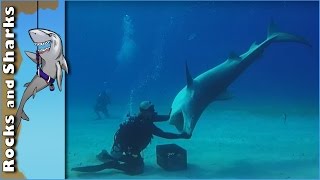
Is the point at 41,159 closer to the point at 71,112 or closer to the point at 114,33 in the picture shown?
the point at 71,112

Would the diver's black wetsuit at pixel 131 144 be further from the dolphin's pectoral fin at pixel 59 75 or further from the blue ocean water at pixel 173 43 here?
the dolphin's pectoral fin at pixel 59 75

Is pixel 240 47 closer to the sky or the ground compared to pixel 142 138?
closer to the sky

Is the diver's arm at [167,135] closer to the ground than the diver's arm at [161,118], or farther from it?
closer to the ground

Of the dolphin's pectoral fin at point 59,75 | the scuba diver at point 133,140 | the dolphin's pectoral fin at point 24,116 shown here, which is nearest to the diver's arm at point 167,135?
the scuba diver at point 133,140

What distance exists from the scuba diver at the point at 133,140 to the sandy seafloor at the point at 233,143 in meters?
0.05

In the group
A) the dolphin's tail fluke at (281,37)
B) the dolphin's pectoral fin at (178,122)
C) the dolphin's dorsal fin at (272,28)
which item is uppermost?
the dolphin's dorsal fin at (272,28)

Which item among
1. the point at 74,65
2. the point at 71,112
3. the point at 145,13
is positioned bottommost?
the point at 71,112

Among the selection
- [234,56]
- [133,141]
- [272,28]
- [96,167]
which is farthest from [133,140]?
[272,28]

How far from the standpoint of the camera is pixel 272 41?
18.8ft

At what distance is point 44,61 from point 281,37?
2.49 meters

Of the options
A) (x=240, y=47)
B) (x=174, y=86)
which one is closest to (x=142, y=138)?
(x=174, y=86)

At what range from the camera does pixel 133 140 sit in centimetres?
571

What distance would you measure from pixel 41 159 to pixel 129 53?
56.6 inches

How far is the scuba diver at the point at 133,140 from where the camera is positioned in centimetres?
568
